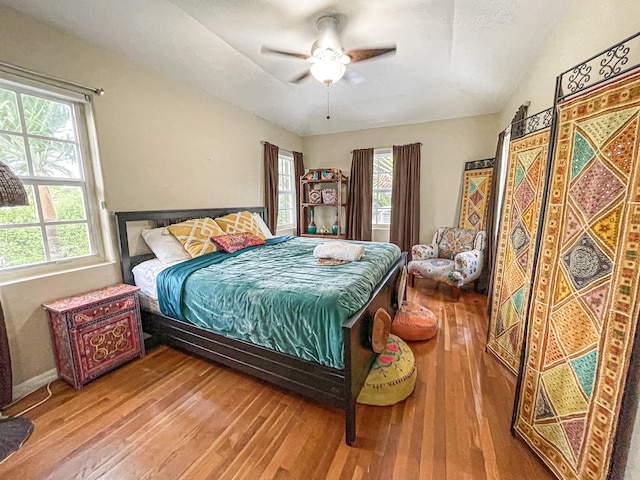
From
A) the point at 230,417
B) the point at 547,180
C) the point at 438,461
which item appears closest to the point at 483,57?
the point at 547,180

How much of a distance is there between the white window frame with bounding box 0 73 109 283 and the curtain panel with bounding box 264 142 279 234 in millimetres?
2168

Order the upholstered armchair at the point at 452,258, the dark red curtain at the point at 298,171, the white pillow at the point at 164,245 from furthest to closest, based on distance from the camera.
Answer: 1. the dark red curtain at the point at 298,171
2. the upholstered armchair at the point at 452,258
3. the white pillow at the point at 164,245

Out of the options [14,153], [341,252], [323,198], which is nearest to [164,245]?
[14,153]

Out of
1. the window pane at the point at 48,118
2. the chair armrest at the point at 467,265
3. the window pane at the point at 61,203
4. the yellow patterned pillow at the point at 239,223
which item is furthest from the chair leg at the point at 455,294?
the window pane at the point at 48,118

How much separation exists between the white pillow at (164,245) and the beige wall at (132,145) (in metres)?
0.28

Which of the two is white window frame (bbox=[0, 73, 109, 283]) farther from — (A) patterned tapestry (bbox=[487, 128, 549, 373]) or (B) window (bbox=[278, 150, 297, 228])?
(A) patterned tapestry (bbox=[487, 128, 549, 373])

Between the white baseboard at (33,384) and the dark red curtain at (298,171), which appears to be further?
the dark red curtain at (298,171)

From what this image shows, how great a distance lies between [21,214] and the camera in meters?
1.84

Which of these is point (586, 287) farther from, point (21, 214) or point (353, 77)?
point (21, 214)

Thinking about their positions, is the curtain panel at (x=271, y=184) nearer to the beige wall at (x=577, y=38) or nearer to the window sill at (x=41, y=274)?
the window sill at (x=41, y=274)

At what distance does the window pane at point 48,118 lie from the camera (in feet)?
6.09

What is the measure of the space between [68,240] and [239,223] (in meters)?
1.55

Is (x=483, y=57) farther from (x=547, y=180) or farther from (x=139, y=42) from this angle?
(x=139, y=42)

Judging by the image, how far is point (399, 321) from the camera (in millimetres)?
2441
